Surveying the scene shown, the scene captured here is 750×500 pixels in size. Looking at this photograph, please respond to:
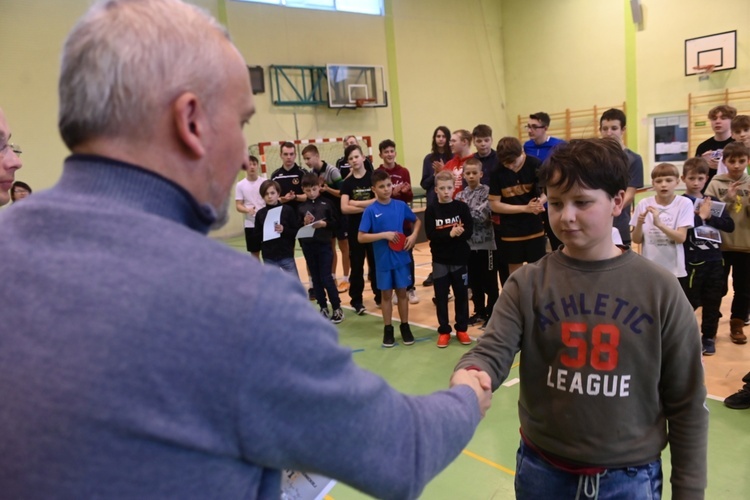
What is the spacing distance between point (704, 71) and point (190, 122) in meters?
14.9

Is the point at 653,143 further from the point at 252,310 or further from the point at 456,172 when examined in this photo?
the point at 252,310

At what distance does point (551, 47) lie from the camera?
15.8 m

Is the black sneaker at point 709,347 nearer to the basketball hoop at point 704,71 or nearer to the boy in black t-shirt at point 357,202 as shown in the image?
the boy in black t-shirt at point 357,202

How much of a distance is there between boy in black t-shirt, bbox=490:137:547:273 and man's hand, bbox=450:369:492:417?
3562 millimetres

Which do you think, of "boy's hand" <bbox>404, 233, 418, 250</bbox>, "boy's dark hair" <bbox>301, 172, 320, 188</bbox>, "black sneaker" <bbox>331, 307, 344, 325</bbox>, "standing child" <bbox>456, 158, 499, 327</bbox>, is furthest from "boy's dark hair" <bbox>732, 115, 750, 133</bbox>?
"black sneaker" <bbox>331, 307, 344, 325</bbox>

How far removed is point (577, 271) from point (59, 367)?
4.53 ft

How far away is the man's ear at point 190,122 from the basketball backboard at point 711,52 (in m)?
14.7

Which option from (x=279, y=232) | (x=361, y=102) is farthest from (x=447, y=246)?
(x=361, y=102)

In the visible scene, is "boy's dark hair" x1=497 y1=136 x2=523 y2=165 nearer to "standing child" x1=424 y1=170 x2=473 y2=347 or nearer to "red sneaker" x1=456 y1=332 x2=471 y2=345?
"standing child" x1=424 y1=170 x2=473 y2=347

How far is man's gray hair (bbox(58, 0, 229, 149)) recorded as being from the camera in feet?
2.59

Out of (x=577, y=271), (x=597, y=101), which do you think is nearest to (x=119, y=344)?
(x=577, y=271)

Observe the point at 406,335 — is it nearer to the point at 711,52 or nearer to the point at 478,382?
the point at 478,382

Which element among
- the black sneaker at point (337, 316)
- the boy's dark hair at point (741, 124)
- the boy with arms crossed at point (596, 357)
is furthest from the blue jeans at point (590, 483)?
the black sneaker at point (337, 316)

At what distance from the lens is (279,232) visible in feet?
18.9
